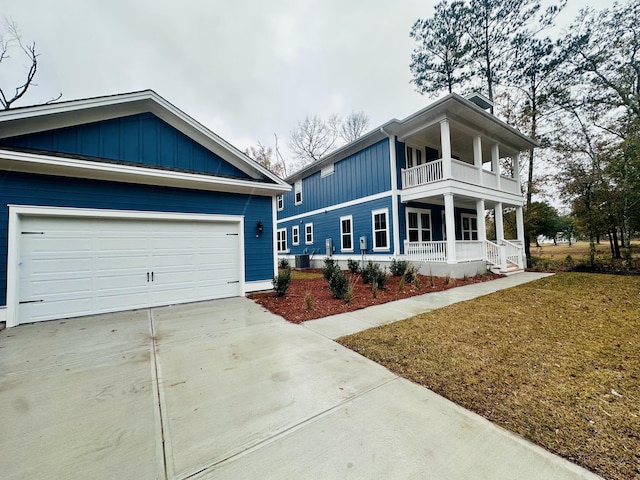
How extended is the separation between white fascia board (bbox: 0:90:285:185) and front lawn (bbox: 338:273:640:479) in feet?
19.4

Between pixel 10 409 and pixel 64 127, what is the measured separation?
5731 millimetres

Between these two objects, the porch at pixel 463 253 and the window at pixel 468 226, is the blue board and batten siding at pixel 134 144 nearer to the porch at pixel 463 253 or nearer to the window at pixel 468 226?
the porch at pixel 463 253

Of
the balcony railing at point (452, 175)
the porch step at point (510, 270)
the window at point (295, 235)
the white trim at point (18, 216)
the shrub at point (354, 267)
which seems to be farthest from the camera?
the window at point (295, 235)

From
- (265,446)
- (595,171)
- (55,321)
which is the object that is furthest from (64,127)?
(595,171)

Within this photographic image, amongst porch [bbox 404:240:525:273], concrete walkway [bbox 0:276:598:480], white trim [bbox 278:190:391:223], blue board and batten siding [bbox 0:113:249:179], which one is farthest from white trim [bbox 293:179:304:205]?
concrete walkway [bbox 0:276:598:480]

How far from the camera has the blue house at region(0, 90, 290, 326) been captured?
16.4ft

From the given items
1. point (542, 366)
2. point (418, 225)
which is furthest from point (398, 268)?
point (542, 366)

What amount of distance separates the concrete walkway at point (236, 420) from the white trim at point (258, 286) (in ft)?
11.9

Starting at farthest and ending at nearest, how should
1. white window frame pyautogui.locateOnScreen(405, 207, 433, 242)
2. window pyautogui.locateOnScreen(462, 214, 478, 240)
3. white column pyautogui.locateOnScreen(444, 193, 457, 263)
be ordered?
window pyautogui.locateOnScreen(462, 214, 478, 240) → white window frame pyautogui.locateOnScreen(405, 207, 433, 242) → white column pyautogui.locateOnScreen(444, 193, 457, 263)

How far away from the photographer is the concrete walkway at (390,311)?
175 inches

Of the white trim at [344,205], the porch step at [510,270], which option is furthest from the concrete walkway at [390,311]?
the white trim at [344,205]

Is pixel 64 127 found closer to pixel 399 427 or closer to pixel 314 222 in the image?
pixel 399 427

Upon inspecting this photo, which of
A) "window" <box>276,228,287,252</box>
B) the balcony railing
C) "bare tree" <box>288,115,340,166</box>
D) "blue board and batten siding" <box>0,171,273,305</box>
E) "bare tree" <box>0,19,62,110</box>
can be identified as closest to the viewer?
"blue board and batten siding" <box>0,171,273,305</box>

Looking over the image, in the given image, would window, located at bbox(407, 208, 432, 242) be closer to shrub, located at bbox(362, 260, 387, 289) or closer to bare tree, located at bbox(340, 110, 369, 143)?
shrub, located at bbox(362, 260, 387, 289)
